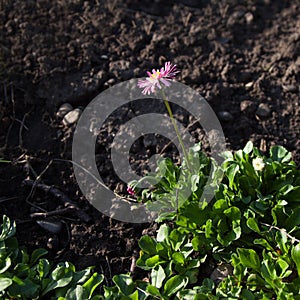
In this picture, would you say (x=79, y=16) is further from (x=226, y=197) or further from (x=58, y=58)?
(x=226, y=197)

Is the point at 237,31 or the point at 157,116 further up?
the point at 237,31

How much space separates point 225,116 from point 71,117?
859 millimetres

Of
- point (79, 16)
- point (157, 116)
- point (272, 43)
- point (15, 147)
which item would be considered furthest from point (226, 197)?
point (79, 16)

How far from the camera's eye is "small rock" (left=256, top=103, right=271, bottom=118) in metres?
3.14

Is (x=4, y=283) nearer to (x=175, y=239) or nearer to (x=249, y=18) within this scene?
(x=175, y=239)

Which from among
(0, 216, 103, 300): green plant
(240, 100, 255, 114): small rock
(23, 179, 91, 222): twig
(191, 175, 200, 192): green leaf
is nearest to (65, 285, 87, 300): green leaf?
(0, 216, 103, 300): green plant

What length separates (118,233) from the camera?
2703mm

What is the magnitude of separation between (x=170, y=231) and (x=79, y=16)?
1.76 metres

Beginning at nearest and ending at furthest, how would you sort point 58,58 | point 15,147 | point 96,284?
point 96,284 → point 15,147 → point 58,58

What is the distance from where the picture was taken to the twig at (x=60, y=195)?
109 inches

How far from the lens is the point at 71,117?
10.3 ft

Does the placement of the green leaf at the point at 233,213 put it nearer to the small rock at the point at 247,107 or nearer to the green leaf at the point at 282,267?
the green leaf at the point at 282,267

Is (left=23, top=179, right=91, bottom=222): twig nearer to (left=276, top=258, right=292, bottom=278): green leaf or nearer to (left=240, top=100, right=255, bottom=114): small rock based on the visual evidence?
(left=276, top=258, right=292, bottom=278): green leaf

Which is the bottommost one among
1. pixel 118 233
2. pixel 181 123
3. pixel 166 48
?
pixel 118 233
